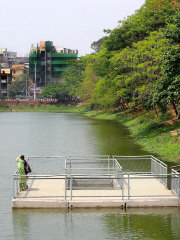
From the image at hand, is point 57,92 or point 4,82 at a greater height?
point 4,82

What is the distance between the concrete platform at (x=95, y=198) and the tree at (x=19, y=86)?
146117mm

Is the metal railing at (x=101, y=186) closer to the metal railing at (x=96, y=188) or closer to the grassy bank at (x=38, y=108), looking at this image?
the metal railing at (x=96, y=188)

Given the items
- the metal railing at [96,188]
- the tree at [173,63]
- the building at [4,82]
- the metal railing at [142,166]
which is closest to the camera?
the metal railing at [96,188]

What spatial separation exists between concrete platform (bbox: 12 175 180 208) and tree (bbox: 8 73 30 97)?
14612cm

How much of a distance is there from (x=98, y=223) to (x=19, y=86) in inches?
6134

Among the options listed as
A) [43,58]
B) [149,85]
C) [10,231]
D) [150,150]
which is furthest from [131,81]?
[43,58]

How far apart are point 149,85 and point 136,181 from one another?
22270 mm

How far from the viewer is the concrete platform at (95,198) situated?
17.7 m

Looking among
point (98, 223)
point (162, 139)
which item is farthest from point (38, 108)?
point (98, 223)

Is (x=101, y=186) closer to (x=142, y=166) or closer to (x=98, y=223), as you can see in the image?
(x=98, y=223)

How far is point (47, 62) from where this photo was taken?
19375cm

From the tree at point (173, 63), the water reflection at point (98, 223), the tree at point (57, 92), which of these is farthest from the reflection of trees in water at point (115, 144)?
the tree at point (57, 92)

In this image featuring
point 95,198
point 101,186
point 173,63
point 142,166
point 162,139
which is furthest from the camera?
point 162,139

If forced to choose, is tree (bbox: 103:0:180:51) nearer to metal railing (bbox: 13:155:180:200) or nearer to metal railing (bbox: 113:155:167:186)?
metal railing (bbox: 113:155:167:186)
